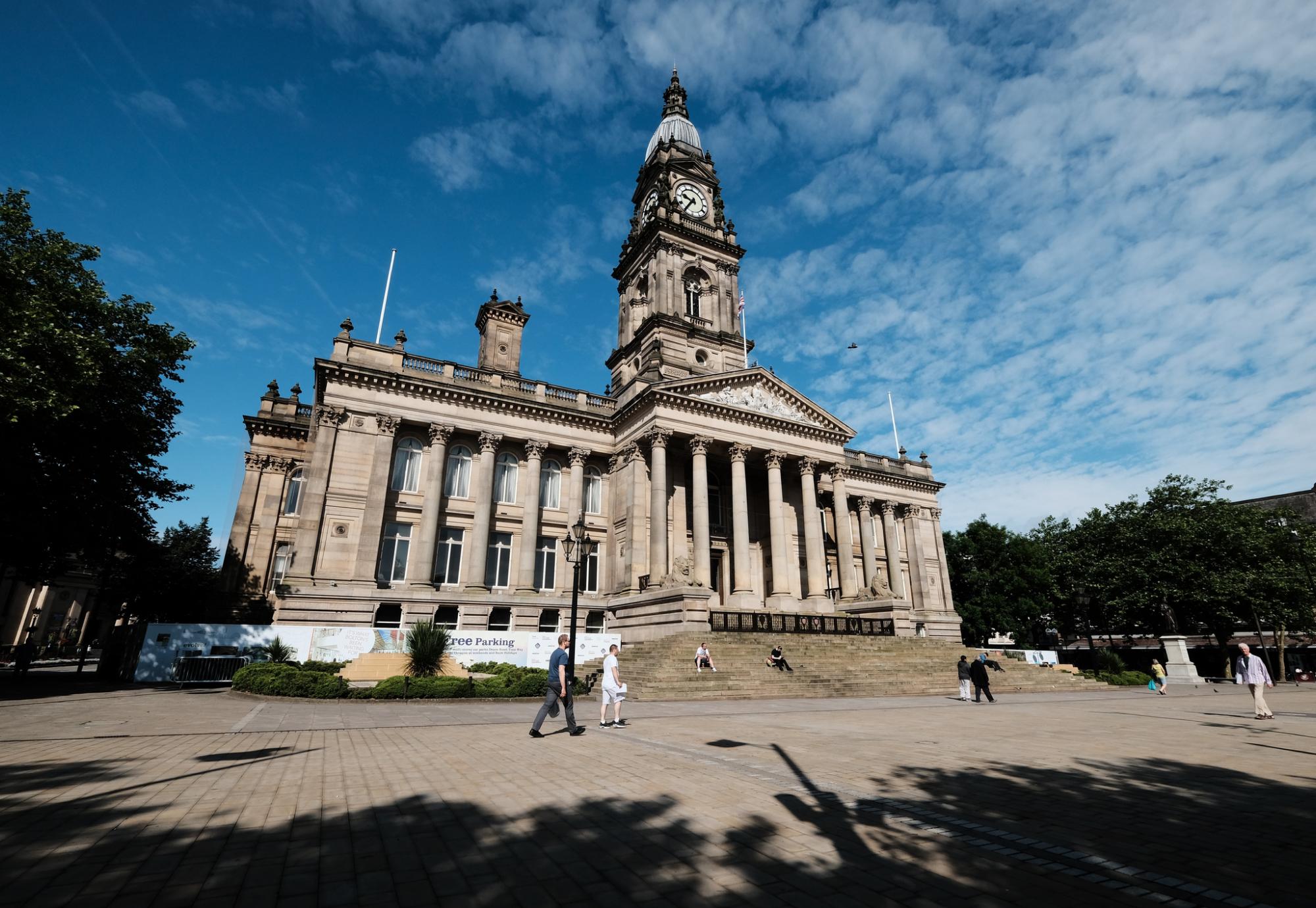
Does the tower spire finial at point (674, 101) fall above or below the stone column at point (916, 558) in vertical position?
above

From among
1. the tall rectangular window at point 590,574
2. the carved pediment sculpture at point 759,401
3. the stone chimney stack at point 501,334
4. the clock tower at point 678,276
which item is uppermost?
the clock tower at point 678,276

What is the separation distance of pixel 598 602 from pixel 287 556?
17569 millimetres

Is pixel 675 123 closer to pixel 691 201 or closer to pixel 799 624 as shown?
pixel 691 201

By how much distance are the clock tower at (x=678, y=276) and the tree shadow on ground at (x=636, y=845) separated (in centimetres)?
3272

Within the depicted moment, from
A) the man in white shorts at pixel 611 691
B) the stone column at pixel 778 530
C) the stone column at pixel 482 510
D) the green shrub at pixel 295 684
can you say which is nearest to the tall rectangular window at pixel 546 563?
the stone column at pixel 482 510

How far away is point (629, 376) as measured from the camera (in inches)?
1694

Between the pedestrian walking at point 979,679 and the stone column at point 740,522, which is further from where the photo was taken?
the stone column at point 740,522

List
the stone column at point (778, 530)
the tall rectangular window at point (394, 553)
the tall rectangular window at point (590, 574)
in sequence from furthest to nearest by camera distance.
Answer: the tall rectangular window at point (590, 574), the stone column at point (778, 530), the tall rectangular window at point (394, 553)

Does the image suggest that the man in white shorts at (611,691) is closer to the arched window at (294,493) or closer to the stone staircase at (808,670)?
the stone staircase at (808,670)

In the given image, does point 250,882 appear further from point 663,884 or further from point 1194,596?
point 1194,596

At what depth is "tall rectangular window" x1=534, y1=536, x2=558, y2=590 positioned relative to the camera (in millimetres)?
34188

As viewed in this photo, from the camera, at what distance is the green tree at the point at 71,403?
58.1 ft

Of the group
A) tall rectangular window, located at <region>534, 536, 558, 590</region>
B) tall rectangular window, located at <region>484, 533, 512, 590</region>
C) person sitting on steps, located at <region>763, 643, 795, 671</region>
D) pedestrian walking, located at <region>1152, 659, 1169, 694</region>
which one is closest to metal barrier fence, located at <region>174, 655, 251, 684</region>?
tall rectangular window, located at <region>484, 533, 512, 590</region>

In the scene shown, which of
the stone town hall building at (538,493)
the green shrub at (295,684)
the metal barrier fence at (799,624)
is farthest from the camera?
the stone town hall building at (538,493)
